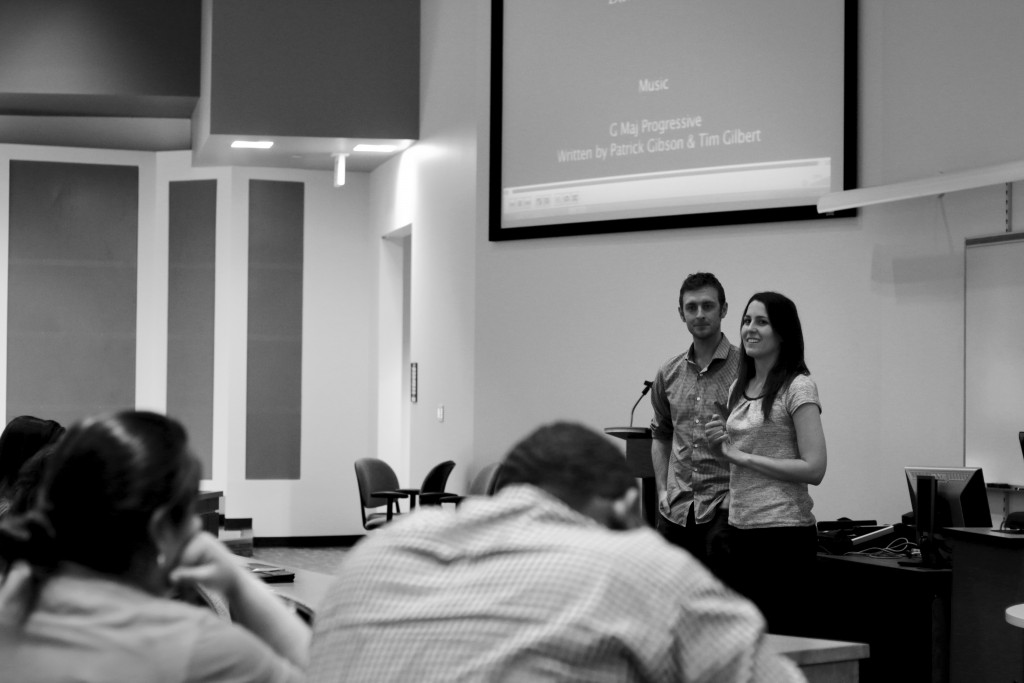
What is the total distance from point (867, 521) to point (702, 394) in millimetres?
1480

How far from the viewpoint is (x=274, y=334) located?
9.94 meters

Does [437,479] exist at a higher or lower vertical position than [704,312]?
lower

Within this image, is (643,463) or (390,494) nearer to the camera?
(643,463)

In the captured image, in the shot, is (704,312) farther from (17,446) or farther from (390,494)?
(390,494)

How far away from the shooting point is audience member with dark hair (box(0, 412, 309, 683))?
1.28m

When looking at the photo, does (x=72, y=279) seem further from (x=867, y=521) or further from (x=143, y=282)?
(x=867, y=521)

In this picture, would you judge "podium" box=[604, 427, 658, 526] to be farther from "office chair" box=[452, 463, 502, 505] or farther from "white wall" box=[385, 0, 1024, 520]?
"office chair" box=[452, 463, 502, 505]

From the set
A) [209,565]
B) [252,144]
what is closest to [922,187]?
[209,565]

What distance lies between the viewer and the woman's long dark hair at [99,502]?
50.6 inches

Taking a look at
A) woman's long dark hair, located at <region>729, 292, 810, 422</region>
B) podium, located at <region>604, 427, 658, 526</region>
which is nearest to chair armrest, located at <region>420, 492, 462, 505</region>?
podium, located at <region>604, 427, 658, 526</region>

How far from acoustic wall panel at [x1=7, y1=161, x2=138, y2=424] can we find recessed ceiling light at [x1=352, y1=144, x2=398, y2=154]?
2390 mm

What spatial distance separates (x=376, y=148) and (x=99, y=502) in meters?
7.84

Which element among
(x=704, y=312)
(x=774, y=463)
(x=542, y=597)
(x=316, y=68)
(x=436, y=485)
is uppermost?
(x=316, y=68)

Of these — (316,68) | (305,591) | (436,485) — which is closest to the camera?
(305,591)
